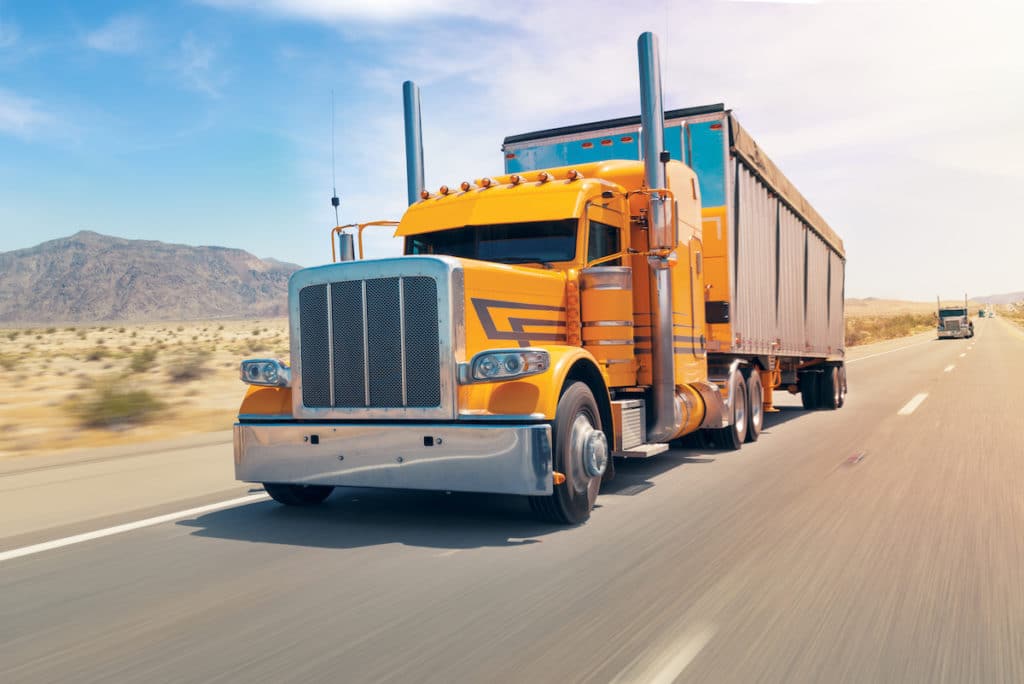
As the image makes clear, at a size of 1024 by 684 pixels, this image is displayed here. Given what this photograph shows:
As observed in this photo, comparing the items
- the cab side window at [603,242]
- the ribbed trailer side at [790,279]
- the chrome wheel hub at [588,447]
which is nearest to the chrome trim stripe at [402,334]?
the chrome wheel hub at [588,447]

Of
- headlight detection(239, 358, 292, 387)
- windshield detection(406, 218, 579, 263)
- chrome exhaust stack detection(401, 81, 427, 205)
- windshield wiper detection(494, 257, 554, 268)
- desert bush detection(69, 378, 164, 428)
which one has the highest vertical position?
chrome exhaust stack detection(401, 81, 427, 205)

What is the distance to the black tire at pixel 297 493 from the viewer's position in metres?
7.39

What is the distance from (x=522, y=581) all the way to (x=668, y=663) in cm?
145

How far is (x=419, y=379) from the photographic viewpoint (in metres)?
6.41

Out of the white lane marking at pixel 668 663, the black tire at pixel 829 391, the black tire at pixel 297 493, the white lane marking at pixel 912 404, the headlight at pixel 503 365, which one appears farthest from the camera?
the black tire at pixel 829 391

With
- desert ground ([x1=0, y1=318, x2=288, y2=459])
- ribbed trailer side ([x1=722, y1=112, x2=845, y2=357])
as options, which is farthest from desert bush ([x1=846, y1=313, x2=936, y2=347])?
desert ground ([x1=0, y1=318, x2=288, y2=459])

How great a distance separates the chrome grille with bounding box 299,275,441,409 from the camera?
6379mm

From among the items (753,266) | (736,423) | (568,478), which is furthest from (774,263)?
(568,478)

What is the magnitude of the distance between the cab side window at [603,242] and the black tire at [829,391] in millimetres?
10461

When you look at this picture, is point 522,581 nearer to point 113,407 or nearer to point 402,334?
point 402,334

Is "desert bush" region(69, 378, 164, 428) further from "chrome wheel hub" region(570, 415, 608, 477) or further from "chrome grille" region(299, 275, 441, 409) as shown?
"chrome wheel hub" region(570, 415, 608, 477)

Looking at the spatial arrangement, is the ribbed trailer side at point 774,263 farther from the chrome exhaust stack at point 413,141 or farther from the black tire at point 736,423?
the chrome exhaust stack at point 413,141

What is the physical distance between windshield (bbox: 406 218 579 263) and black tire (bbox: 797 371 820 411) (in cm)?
1123

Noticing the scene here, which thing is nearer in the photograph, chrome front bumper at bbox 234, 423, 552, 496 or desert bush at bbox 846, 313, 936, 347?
chrome front bumper at bbox 234, 423, 552, 496
